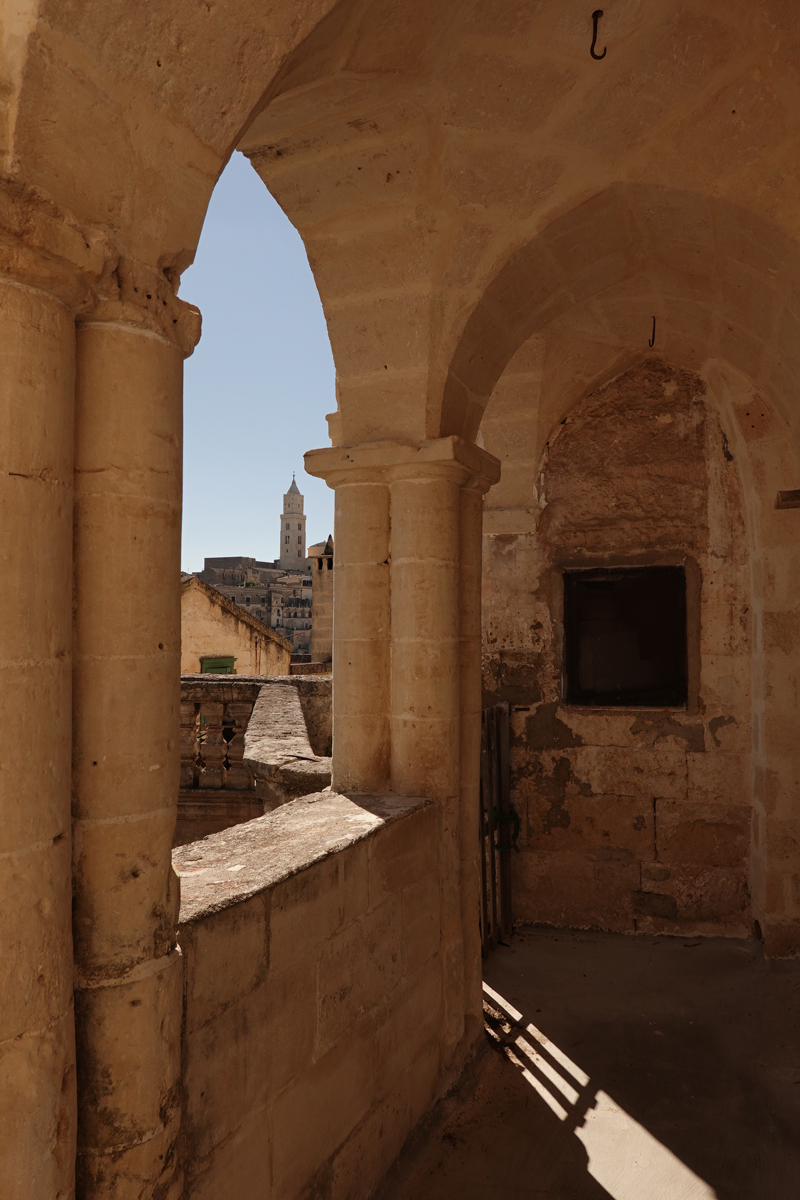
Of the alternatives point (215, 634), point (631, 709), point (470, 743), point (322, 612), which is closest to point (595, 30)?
point (470, 743)

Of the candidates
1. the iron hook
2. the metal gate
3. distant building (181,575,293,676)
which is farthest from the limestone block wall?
distant building (181,575,293,676)

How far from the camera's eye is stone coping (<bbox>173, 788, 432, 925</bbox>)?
74.2 inches

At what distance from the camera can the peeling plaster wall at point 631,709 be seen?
4766 mm

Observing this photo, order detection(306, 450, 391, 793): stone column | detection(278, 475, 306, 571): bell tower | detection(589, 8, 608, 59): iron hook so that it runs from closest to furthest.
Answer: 1. detection(589, 8, 608, 59): iron hook
2. detection(306, 450, 391, 793): stone column
3. detection(278, 475, 306, 571): bell tower

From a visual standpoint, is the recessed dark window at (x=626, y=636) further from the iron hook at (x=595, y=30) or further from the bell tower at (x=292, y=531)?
the bell tower at (x=292, y=531)

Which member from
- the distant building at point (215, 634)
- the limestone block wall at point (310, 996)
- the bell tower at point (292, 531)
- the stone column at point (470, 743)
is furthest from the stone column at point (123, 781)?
the bell tower at point (292, 531)

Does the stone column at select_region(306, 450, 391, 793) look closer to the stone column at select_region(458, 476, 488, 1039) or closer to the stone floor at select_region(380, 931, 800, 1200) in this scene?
the stone column at select_region(458, 476, 488, 1039)

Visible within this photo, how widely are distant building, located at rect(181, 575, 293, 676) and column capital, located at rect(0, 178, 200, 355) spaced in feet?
40.7

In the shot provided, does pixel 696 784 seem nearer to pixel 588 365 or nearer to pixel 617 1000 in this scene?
pixel 617 1000

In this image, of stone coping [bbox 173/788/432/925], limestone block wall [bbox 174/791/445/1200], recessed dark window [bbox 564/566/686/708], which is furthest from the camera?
recessed dark window [bbox 564/566/686/708]

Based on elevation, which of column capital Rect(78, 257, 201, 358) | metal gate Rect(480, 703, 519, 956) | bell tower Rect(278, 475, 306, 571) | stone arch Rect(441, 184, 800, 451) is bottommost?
metal gate Rect(480, 703, 519, 956)

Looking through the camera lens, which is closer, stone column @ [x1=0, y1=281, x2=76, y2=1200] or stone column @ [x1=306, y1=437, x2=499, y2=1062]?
stone column @ [x1=0, y1=281, x2=76, y2=1200]

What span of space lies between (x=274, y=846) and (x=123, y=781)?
89cm

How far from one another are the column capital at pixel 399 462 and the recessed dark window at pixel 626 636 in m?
2.00
